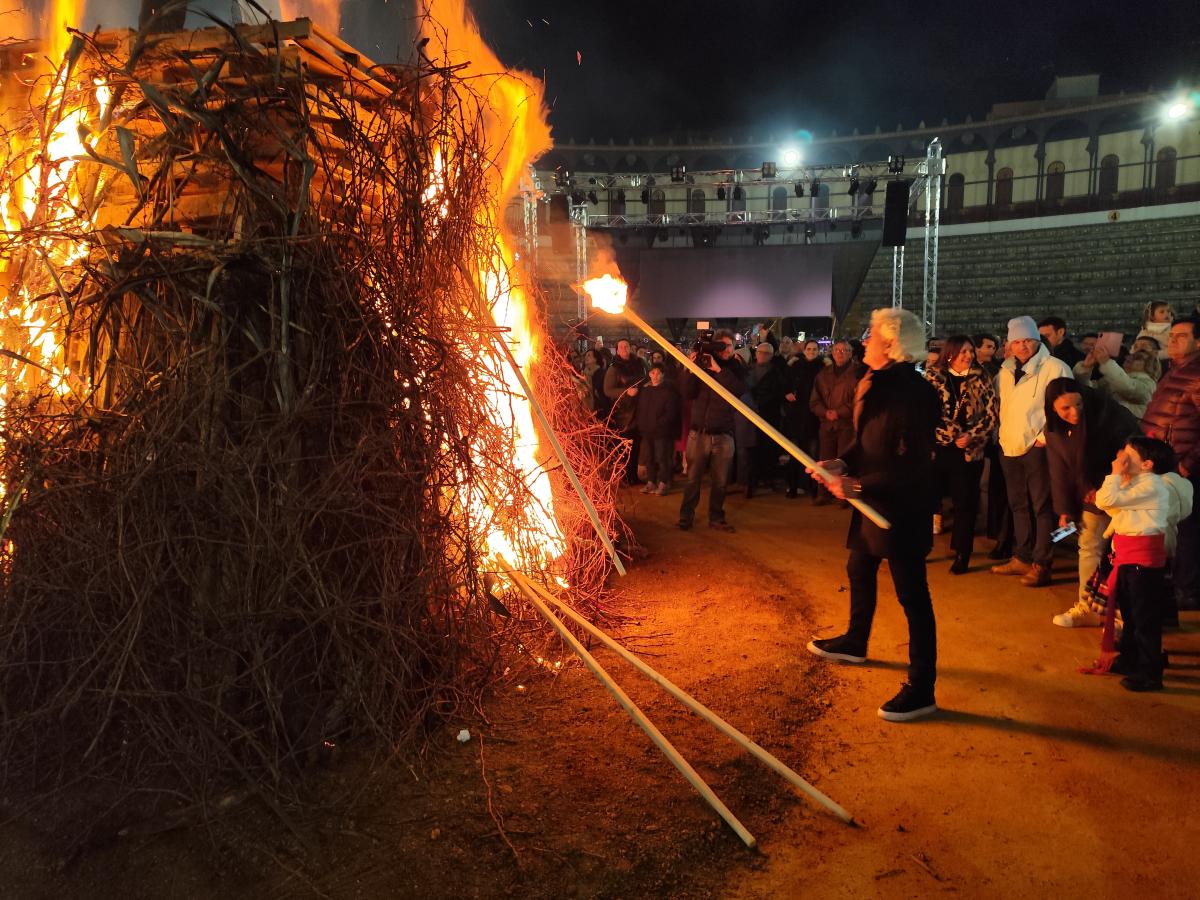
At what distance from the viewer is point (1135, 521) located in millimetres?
4348

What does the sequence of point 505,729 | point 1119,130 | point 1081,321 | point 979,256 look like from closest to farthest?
point 505,729, point 1081,321, point 979,256, point 1119,130

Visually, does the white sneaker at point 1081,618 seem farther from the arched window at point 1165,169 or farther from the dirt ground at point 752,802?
the arched window at point 1165,169

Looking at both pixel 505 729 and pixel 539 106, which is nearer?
pixel 505 729

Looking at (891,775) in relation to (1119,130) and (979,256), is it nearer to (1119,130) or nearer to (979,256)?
(979,256)

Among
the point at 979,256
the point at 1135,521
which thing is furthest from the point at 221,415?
the point at 979,256

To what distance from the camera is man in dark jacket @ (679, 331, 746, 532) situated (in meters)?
7.57

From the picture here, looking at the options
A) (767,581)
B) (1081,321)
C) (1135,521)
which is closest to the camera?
(1135,521)

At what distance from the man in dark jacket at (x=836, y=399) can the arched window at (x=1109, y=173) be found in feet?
110

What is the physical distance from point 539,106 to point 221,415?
3.22 meters

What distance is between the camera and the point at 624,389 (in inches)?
392

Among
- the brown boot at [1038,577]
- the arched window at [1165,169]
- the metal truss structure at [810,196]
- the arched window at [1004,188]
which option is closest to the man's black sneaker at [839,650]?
the brown boot at [1038,577]

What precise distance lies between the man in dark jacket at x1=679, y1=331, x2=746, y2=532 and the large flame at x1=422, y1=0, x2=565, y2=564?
2.59 metres

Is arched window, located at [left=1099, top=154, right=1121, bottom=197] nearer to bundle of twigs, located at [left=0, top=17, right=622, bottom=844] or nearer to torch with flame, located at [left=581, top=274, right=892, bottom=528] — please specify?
torch with flame, located at [left=581, top=274, right=892, bottom=528]

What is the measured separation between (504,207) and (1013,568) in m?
4.80
